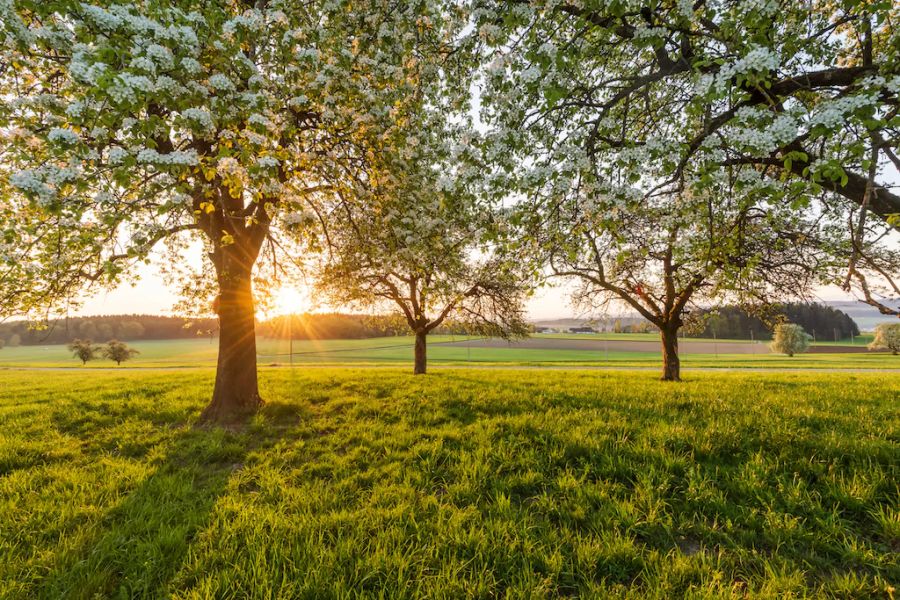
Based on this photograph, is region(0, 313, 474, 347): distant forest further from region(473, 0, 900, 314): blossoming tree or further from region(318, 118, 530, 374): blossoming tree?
region(473, 0, 900, 314): blossoming tree

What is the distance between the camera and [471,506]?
4008mm

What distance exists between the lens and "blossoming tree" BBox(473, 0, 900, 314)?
377 centimetres

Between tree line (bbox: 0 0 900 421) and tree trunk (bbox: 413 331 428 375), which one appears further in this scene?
tree trunk (bbox: 413 331 428 375)

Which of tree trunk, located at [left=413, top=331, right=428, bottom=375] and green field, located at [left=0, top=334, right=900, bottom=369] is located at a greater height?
tree trunk, located at [left=413, top=331, right=428, bottom=375]

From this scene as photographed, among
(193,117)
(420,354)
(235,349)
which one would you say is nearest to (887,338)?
(420,354)

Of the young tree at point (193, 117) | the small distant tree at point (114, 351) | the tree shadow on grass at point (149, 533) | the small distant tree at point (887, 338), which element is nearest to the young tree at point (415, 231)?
the young tree at point (193, 117)

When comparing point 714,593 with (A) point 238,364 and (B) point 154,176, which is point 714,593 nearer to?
(B) point 154,176

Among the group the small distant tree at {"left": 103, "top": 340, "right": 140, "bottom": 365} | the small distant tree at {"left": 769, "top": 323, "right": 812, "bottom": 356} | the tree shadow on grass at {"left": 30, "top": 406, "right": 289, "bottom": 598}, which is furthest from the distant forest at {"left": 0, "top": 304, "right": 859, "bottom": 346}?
the tree shadow on grass at {"left": 30, "top": 406, "right": 289, "bottom": 598}

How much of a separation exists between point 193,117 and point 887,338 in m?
91.9

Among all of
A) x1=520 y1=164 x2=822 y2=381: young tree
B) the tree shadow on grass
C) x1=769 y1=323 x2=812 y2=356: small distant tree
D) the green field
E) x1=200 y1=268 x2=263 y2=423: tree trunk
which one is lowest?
the green field

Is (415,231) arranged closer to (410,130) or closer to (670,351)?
(410,130)

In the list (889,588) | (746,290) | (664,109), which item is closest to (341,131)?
(664,109)

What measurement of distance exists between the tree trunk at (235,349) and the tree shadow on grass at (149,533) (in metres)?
2.38

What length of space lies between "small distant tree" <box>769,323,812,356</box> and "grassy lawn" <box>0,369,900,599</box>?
6355 centimetres
